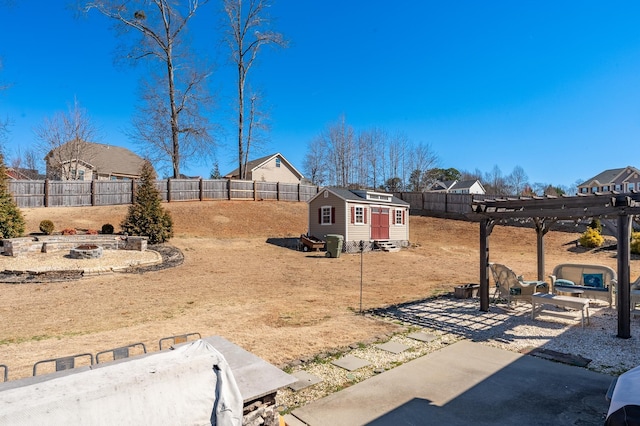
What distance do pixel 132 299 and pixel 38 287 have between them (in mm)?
3271

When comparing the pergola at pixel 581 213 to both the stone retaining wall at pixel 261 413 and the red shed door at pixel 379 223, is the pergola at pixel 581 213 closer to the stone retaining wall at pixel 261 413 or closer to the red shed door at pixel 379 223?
the stone retaining wall at pixel 261 413

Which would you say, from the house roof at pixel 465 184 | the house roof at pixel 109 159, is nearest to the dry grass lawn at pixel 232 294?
the house roof at pixel 109 159

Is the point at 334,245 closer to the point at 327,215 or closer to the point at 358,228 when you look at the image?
the point at 358,228

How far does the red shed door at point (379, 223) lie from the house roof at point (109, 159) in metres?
24.2

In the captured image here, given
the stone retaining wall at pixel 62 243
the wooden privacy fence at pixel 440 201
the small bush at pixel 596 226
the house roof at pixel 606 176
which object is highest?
the house roof at pixel 606 176

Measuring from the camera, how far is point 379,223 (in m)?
21.4

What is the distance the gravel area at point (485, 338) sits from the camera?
15.7 feet

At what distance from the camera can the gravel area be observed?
4.79 meters

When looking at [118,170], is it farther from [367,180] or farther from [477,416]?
[477,416]

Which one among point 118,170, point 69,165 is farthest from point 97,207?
point 118,170

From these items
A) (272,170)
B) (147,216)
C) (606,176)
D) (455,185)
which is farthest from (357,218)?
(606,176)

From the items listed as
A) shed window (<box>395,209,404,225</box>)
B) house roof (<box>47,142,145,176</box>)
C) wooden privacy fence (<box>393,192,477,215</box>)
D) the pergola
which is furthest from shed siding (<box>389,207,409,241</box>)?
house roof (<box>47,142,145,176</box>)

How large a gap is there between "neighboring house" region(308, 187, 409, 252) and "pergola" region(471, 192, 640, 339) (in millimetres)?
11182

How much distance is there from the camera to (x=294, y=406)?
3953 millimetres
